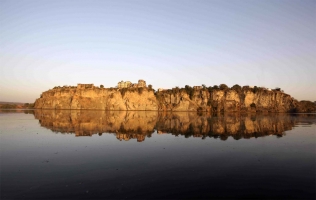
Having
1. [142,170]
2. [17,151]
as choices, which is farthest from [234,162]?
[17,151]

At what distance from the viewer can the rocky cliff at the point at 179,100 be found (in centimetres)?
9525

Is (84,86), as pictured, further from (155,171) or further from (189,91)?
(155,171)

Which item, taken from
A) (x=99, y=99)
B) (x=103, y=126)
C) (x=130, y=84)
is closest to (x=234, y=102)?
(x=99, y=99)

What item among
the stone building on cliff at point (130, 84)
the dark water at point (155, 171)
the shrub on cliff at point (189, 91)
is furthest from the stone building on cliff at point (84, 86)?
the dark water at point (155, 171)

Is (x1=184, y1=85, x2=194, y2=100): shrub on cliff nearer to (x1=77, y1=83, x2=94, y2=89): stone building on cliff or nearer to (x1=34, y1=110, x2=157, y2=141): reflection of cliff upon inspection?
(x1=77, y1=83, x2=94, y2=89): stone building on cliff

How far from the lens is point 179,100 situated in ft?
326

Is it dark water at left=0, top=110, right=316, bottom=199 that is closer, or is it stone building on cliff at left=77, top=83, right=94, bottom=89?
dark water at left=0, top=110, right=316, bottom=199

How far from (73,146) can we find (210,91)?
93.0 metres

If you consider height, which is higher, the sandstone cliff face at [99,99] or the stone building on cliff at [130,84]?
the stone building on cliff at [130,84]

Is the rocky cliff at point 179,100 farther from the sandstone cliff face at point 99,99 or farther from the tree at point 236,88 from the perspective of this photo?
the tree at point 236,88

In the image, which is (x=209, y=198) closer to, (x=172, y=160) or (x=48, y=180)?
(x=172, y=160)

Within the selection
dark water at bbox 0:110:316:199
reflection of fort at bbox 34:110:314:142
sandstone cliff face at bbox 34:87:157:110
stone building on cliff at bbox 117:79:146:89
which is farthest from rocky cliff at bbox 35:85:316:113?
dark water at bbox 0:110:316:199

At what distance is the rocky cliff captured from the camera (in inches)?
3750

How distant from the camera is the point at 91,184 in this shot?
24.4 ft
